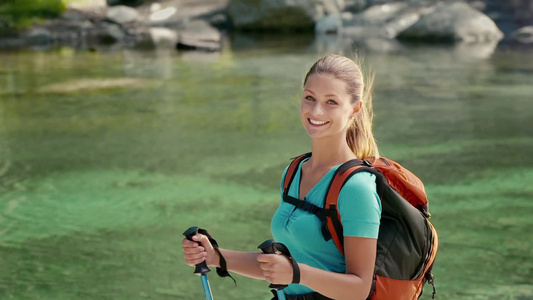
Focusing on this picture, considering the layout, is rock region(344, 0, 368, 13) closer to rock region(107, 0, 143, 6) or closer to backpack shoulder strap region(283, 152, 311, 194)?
rock region(107, 0, 143, 6)

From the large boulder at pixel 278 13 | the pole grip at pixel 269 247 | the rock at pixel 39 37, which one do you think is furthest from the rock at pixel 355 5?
the pole grip at pixel 269 247

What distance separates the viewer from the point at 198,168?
6.76 metres

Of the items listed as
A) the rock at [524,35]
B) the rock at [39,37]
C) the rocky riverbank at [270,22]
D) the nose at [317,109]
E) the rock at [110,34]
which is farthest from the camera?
the rock at [110,34]

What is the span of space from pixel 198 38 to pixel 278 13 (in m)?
5.16

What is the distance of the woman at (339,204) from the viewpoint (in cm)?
199

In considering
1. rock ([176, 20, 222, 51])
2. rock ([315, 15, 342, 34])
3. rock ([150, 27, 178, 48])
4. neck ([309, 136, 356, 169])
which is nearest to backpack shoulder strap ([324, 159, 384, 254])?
neck ([309, 136, 356, 169])

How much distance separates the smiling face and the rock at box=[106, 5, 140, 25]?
23.2 m

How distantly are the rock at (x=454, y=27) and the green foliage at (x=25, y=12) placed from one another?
1100 centimetres

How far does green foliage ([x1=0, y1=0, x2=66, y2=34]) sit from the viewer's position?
22078 millimetres

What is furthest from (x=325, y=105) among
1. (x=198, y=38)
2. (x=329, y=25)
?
(x=329, y=25)

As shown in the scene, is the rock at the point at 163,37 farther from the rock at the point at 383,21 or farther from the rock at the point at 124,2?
the rock at the point at 383,21

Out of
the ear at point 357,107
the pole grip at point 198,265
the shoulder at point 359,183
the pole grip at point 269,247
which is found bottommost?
the pole grip at point 198,265

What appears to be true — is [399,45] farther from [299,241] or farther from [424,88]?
[299,241]

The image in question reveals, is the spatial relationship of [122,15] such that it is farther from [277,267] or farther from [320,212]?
[277,267]
